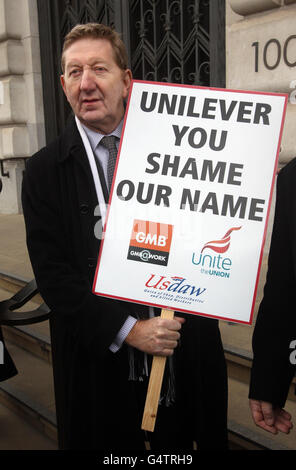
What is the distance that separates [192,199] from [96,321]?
0.48 m

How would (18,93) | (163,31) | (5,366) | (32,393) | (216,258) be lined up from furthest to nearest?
(18,93) < (163,31) < (32,393) < (5,366) < (216,258)

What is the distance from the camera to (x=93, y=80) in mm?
1494

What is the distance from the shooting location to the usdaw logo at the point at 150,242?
146 centimetres

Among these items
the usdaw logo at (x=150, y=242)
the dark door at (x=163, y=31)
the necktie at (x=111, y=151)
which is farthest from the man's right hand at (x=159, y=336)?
the dark door at (x=163, y=31)

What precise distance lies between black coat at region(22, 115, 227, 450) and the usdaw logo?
189 mm

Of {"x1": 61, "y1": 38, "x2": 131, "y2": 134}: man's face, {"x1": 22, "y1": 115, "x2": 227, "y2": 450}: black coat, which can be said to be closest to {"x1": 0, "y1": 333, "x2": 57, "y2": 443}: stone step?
{"x1": 22, "y1": 115, "x2": 227, "y2": 450}: black coat

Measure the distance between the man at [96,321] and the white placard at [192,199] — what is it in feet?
0.35

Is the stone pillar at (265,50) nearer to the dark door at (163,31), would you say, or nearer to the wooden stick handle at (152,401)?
the dark door at (163,31)

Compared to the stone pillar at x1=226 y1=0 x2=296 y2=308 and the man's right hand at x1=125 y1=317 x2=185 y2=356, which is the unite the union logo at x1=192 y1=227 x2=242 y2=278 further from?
the stone pillar at x1=226 y1=0 x2=296 y2=308

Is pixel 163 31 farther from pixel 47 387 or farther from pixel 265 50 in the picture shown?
pixel 47 387

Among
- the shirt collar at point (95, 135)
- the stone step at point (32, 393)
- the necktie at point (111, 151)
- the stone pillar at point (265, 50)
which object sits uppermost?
the stone pillar at point (265, 50)

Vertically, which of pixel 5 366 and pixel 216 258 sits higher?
pixel 216 258

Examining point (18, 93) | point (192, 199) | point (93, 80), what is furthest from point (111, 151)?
point (18, 93)
